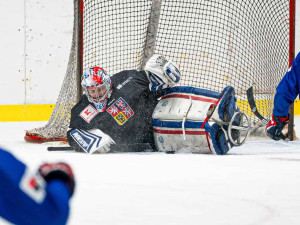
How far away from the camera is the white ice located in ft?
6.13

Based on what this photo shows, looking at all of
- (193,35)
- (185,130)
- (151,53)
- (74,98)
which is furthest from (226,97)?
(193,35)

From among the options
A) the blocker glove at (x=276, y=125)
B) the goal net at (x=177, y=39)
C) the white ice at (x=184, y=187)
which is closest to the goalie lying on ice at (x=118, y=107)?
the white ice at (x=184, y=187)

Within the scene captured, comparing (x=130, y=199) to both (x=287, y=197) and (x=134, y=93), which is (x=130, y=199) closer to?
(x=287, y=197)

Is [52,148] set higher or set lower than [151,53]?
lower

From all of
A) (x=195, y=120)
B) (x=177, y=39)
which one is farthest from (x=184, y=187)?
(x=177, y=39)

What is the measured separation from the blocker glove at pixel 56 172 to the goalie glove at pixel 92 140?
9.37 feet

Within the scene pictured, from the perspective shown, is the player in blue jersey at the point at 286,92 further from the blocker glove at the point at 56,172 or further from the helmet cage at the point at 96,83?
the blocker glove at the point at 56,172

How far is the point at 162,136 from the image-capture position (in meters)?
3.95

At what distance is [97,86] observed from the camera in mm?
3871

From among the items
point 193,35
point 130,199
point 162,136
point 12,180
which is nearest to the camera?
point 12,180

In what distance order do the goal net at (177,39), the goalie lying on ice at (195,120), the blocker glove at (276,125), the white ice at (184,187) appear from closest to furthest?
the white ice at (184,187) < the blocker glove at (276,125) < the goalie lying on ice at (195,120) < the goal net at (177,39)

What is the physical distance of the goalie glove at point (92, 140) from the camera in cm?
386

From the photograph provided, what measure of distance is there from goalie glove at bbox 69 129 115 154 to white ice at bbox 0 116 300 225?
8 cm

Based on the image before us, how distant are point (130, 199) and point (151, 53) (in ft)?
8.11
